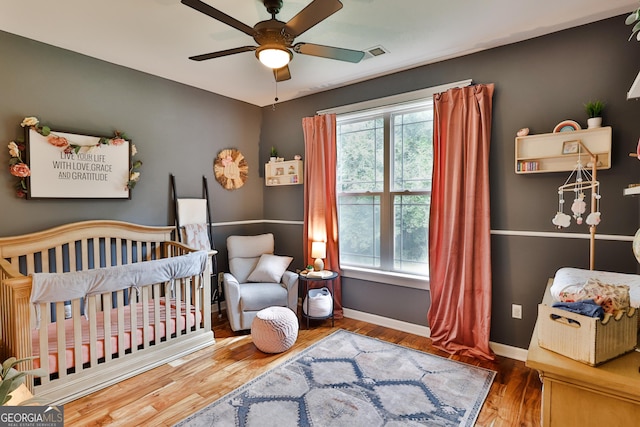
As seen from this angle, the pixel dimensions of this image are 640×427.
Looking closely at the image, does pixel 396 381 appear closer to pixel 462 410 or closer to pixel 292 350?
pixel 462 410

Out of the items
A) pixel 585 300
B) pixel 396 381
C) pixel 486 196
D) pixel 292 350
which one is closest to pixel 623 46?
pixel 486 196

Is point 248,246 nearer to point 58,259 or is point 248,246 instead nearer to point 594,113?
point 58,259

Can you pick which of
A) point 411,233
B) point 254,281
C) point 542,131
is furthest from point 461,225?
point 254,281

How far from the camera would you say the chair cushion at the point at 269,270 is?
359 cm

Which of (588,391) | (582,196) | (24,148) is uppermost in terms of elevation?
(24,148)

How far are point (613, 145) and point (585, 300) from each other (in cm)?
180

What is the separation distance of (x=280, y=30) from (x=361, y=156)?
6.30ft

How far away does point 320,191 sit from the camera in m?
3.79

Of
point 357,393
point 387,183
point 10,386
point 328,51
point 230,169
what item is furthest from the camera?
point 230,169

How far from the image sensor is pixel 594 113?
228cm

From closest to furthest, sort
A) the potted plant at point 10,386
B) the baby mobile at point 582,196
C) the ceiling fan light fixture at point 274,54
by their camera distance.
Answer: the potted plant at point 10,386, the baby mobile at point 582,196, the ceiling fan light fixture at point 274,54

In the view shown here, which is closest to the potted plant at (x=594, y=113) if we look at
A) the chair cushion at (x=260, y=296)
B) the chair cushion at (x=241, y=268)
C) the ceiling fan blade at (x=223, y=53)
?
the ceiling fan blade at (x=223, y=53)

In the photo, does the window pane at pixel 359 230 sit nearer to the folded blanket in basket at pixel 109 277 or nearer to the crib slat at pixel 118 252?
the folded blanket in basket at pixel 109 277

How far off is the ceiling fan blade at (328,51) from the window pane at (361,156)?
1.36 m
